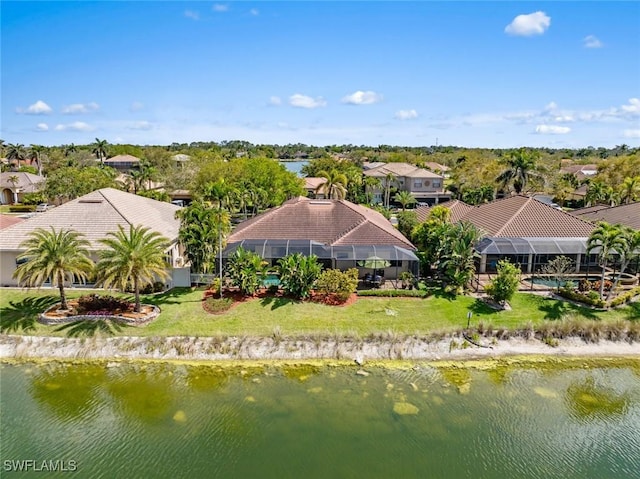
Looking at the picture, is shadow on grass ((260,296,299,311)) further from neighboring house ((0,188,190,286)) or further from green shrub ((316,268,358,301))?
neighboring house ((0,188,190,286))

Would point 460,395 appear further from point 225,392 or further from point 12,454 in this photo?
point 12,454

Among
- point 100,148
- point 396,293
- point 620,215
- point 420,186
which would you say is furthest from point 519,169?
point 100,148

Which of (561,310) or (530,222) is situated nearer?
(561,310)

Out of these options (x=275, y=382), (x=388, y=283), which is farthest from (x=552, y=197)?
(x=275, y=382)

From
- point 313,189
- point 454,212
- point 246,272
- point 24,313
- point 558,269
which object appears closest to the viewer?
point 24,313

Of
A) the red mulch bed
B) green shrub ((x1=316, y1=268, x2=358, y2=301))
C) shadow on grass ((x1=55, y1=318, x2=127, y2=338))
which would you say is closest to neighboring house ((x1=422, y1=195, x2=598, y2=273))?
green shrub ((x1=316, y1=268, x2=358, y2=301))

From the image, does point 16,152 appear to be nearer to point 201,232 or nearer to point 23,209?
point 23,209

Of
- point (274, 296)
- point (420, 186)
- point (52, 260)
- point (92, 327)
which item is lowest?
point (92, 327)
